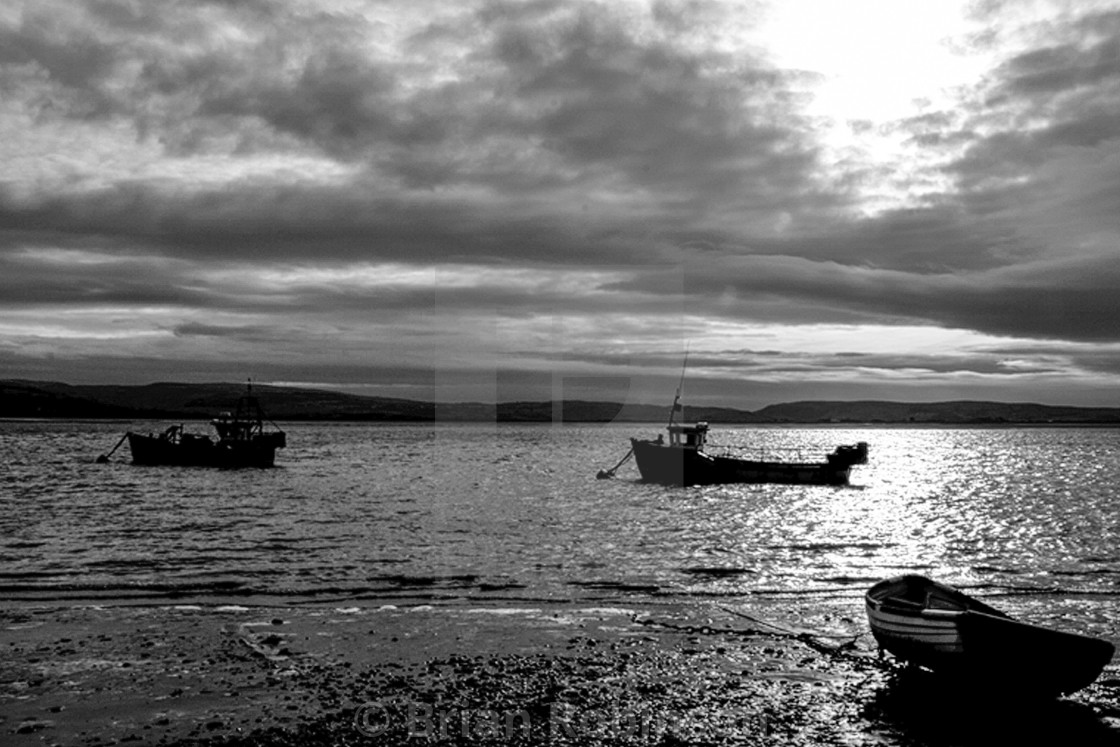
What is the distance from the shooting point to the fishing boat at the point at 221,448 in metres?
84.9

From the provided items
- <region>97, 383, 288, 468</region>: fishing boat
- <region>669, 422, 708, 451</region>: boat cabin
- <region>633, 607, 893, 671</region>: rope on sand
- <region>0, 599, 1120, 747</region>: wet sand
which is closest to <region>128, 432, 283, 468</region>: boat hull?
<region>97, 383, 288, 468</region>: fishing boat

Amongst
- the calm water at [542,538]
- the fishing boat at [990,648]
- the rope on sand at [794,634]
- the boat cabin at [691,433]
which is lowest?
the calm water at [542,538]

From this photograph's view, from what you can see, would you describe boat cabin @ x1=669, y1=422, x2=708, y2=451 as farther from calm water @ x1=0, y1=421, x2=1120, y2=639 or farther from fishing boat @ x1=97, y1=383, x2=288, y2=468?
fishing boat @ x1=97, y1=383, x2=288, y2=468

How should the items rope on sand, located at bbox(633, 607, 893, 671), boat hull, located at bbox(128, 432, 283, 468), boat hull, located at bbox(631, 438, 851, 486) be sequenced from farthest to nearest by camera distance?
boat hull, located at bbox(128, 432, 283, 468)
boat hull, located at bbox(631, 438, 851, 486)
rope on sand, located at bbox(633, 607, 893, 671)

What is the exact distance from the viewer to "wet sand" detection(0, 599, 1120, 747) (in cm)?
1301

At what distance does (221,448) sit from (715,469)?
46.4 m

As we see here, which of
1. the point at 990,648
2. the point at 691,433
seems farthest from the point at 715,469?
the point at 990,648

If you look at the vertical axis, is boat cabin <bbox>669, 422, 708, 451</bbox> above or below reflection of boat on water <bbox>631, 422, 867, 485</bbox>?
above

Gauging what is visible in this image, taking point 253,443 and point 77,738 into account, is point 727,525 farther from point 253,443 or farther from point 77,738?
point 253,443

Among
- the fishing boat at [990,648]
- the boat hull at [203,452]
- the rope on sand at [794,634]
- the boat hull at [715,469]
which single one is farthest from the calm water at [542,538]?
the boat hull at [203,452]

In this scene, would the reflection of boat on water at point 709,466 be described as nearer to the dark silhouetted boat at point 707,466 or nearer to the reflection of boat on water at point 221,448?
the dark silhouetted boat at point 707,466

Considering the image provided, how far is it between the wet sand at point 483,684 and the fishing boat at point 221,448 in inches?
2587

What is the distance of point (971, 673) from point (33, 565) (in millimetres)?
26988

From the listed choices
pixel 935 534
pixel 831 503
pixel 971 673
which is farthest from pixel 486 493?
pixel 971 673
